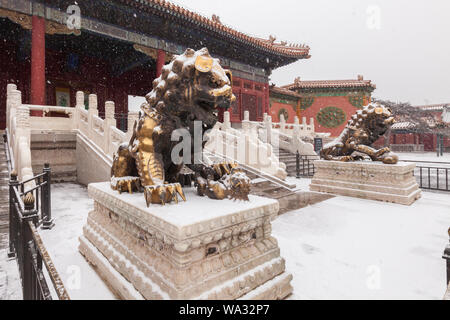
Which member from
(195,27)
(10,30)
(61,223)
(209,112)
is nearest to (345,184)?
(209,112)

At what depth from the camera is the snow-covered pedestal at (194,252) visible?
156cm

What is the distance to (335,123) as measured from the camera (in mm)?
19656

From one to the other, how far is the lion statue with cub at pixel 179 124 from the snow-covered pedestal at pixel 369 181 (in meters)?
4.36

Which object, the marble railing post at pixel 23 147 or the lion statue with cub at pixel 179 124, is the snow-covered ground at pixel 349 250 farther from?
the lion statue with cub at pixel 179 124

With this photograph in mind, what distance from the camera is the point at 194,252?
161 cm

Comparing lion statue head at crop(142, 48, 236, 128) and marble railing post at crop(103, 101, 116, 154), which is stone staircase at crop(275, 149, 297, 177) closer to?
marble railing post at crop(103, 101, 116, 154)

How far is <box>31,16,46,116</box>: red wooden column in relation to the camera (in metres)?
7.52

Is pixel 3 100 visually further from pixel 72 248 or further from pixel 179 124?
pixel 179 124

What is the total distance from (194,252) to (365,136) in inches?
211

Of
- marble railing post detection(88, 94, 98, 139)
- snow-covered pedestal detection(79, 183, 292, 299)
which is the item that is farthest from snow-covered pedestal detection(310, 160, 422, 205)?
marble railing post detection(88, 94, 98, 139)

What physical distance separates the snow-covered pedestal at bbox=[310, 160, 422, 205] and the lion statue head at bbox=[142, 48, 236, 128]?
467cm

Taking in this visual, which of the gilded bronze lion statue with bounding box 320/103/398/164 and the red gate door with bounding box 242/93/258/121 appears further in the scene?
the red gate door with bounding box 242/93/258/121

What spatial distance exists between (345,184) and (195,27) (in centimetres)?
817

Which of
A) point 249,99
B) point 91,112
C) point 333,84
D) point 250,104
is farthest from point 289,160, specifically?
point 333,84
